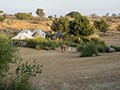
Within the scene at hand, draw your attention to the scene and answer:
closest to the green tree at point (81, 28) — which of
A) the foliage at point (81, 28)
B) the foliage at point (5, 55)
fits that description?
the foliage at point (81, 28)

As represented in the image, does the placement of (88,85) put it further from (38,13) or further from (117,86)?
(38,13)

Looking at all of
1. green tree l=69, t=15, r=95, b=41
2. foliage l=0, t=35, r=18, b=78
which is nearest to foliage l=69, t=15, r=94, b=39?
green tree l=69, t=15, r=95, b=41

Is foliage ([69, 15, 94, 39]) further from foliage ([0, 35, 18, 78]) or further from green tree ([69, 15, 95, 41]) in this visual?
foliage ([0, 35, 18, 78])

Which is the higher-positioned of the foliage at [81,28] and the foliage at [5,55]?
the foliage at [81,28]

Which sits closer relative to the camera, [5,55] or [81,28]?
[5,55]

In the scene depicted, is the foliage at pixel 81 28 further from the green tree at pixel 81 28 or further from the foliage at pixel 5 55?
the foliage at pixel 5 55

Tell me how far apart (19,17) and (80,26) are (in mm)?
49665

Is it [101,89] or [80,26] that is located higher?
[80,26]

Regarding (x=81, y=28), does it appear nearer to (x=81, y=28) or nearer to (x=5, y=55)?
(x=81, y=28)

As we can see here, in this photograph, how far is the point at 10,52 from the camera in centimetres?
694

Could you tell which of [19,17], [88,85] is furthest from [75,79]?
[19,17]

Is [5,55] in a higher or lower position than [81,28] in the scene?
lower

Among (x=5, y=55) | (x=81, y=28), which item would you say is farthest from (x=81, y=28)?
(x=5, y=55)

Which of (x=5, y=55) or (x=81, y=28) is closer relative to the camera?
(x=5, y=55)
